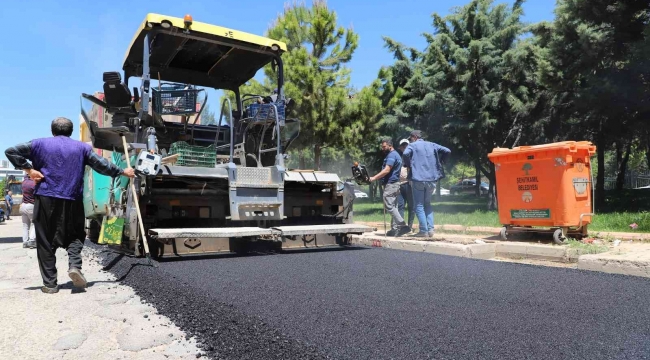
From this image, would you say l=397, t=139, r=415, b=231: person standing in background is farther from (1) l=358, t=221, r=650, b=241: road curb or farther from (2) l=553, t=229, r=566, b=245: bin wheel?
(2) l=553, t=229, r=566, b=245: bin wheel

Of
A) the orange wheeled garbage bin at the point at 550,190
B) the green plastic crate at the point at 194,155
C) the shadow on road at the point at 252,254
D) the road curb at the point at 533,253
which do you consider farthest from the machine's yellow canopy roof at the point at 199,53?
the orange wheeled garbage bin at the point at 550,190

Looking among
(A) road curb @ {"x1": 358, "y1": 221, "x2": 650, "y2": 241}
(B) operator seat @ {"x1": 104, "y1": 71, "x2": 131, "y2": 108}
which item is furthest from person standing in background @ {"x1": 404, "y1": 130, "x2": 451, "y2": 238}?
(B) operator seat @ {"x1": 104, "y1": 71, "x2": 131, "y2": 108}

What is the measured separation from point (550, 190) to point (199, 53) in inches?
189

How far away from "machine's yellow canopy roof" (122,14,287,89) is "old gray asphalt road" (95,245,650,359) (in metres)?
2.66

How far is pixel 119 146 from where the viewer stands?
6.14m

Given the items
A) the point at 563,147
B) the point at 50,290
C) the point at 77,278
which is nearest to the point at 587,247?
the point at 563,147

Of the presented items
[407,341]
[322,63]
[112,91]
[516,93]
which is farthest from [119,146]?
[516,93]

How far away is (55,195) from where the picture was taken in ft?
13.6

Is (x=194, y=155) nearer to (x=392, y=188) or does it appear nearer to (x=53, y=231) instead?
(x=53, y=231)

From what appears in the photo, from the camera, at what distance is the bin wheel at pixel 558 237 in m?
6.11

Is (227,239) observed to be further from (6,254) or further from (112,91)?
(6,254)

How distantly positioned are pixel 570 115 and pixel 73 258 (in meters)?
15.3

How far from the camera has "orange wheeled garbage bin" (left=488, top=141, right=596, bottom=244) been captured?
6.25 meters

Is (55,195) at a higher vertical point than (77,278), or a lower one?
higher
